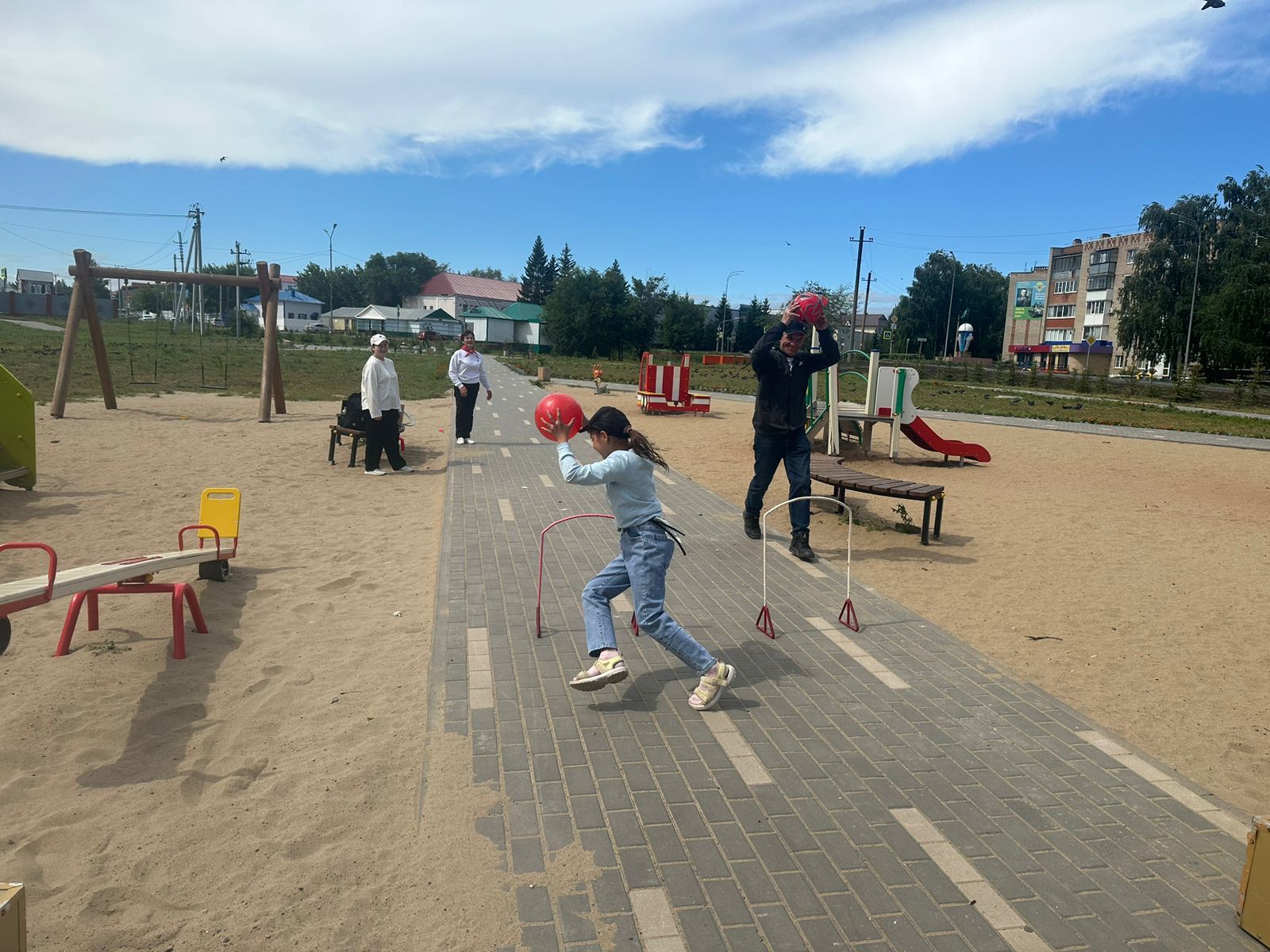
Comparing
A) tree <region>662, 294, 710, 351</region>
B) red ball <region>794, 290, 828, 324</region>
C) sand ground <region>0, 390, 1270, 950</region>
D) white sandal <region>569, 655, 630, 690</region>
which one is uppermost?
tree <region>662, 294, 710, 351</region>

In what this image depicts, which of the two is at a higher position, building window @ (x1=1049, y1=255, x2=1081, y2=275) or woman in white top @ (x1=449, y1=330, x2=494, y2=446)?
building window @ (x1=1049, y1=255, x2=1081, y2=275)

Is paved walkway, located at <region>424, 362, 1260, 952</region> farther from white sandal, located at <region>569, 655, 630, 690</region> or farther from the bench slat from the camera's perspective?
the bench slat

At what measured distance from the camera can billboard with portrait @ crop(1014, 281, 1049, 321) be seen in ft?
297

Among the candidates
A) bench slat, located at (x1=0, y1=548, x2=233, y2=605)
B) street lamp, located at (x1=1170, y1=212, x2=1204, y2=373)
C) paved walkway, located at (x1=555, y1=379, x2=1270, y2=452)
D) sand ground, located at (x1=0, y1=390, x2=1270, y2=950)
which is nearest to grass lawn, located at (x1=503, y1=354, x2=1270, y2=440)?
paved walkway, located at (x1=555, y1=379, x2=1270, y2=452)

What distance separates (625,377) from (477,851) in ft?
119

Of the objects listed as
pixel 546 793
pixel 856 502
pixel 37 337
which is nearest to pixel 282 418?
pixel 856 502

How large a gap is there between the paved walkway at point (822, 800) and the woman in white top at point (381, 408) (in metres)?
5.41

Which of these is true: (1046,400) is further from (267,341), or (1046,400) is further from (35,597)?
(35,597)

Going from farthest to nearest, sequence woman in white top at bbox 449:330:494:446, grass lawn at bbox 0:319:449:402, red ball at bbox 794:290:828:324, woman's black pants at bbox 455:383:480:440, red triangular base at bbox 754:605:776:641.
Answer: grass lawn at bbox 0:319:449:402 < woman's black pants at bbox 455:383:480:440 < woman in white top at bbox 449:330:494:446 < red ball at bbox 794:290:828:324 < red triangular base at bbox 754:605:776:641

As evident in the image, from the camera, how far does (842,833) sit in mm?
3389

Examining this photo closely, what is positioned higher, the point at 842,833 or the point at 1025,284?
the point at 1025,284

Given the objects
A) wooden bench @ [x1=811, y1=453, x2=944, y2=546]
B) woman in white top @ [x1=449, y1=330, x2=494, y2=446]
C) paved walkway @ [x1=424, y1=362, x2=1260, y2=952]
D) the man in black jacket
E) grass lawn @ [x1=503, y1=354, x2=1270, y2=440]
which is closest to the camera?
paved walkway @ [x1=424, y1=362, x2=1260, y2=952]

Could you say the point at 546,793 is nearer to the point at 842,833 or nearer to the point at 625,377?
the point at 842,833

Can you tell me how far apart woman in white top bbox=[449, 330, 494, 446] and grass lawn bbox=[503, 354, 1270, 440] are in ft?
29.4
